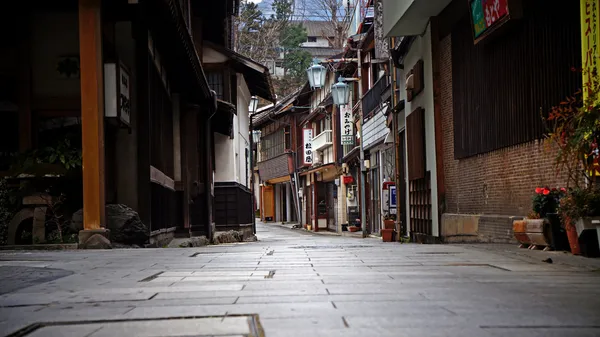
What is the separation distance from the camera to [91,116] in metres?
12.0

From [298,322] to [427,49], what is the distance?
15.2 metres

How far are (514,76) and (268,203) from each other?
169 feet

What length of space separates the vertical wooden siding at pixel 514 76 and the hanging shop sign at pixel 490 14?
0.26 metres

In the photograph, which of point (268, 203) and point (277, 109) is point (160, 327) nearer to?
point (277, 109)

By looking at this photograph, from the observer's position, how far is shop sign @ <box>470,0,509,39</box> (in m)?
12.3

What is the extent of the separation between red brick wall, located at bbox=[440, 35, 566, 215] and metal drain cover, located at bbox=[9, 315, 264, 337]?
21.7ft

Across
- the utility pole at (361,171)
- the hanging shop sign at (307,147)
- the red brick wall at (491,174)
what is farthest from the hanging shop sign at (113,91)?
the hanging shop sign at (307,147)

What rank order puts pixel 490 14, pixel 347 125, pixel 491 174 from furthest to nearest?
pixel 347 125, pixel 491 174, pixel 490 14

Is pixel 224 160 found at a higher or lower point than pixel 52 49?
lower

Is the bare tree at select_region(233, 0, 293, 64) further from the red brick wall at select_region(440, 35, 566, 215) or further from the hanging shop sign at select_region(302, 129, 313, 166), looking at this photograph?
the red brick wall at select_region(440, 35, 566, 215)

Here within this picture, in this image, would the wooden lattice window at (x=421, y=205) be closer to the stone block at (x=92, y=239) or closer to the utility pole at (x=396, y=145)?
the utility pole at (x=396, y=145)

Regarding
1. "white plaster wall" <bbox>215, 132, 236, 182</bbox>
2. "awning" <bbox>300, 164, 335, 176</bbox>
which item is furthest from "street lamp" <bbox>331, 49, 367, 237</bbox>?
"awning" <bbox>300, 164, 335, 176</bbox>

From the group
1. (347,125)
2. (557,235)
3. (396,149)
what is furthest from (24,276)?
(347,125)

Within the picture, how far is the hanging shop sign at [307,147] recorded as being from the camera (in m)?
46.8
